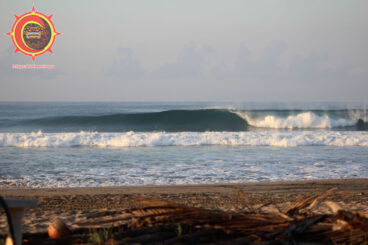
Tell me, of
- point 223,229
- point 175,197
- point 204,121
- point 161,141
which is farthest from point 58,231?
point 204,121

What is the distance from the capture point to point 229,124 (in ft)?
82.4

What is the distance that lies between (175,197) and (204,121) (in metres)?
19.8

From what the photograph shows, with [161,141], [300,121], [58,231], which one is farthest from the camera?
[300,121]

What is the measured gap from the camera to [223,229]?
199cm

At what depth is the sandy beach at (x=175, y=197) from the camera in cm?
506

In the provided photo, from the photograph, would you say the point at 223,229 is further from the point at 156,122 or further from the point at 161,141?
the point at 156,122

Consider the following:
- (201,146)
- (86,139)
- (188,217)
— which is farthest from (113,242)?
(86,139)

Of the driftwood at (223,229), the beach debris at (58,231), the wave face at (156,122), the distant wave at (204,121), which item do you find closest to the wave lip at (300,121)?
the distant wave at (204,121)

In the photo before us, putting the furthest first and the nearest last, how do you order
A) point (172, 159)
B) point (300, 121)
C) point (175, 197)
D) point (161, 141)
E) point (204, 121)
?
point (300, 121) < point (204, 121) < point (161, 141) < point (172, 159) < point (175, 197)

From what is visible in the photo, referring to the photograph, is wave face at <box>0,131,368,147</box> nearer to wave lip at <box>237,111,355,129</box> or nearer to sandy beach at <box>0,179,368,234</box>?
sandy beach at <box>0,179,368,234</box>

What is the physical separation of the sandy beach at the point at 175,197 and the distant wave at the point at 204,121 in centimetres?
1587

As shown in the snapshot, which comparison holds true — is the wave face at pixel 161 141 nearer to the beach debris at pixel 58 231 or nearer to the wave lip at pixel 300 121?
the wave lip at pixel 300 121

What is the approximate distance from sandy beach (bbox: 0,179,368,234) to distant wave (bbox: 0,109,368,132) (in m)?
15.9

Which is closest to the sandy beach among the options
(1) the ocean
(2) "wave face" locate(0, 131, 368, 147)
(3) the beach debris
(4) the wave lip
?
(1) the ocean
